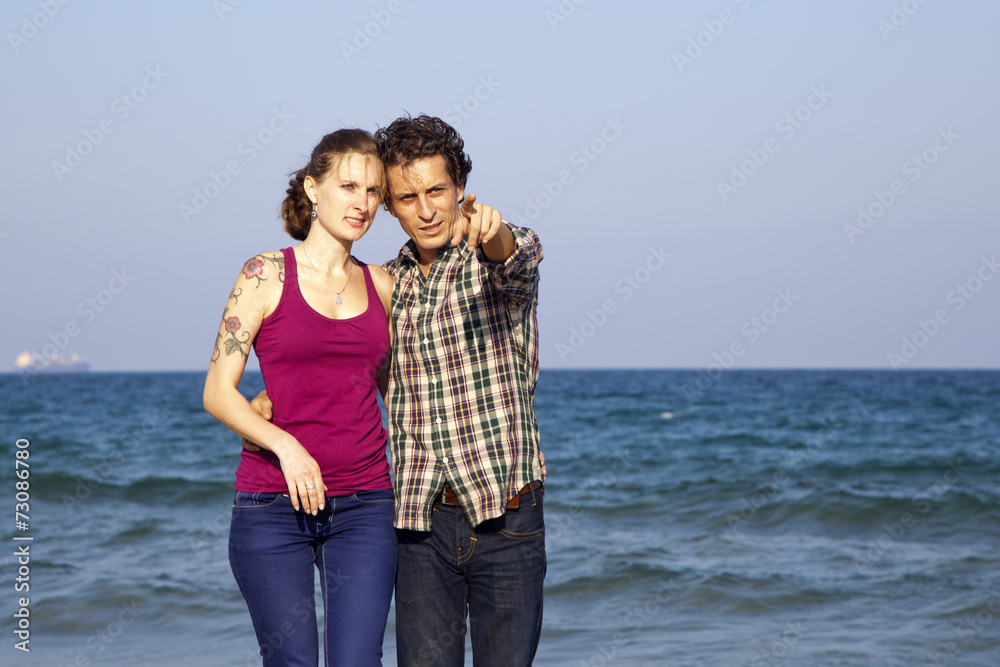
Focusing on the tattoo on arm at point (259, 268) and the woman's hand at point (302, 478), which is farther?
the tattoo on arm at point (259, 268)

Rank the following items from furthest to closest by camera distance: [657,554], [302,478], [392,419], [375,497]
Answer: [657,554]
[392,419]
[375,497]
[302,478]

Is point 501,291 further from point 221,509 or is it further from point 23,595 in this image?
point 221,509

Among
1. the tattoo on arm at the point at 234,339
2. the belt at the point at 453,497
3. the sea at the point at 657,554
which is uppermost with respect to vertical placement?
the tattoo on arm at the point at 234,339

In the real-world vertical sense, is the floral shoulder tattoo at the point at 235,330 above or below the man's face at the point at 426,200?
below

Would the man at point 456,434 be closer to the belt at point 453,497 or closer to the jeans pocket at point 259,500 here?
the belt at point 453,497

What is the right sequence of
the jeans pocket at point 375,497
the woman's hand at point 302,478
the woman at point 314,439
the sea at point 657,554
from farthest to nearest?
the sea at point 657,554
the jeans pocket at point 375,497
the woman at point 314,439
the woman's hand at point 302,478

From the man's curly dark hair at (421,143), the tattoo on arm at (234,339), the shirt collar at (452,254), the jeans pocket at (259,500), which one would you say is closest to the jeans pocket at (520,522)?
the jeans pocket at (259,500)

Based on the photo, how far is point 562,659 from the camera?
5.42 metres

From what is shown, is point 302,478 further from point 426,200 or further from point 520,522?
point 426,200

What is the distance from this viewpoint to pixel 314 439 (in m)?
2.66

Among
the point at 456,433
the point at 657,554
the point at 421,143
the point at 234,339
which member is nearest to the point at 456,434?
the point at 456,433

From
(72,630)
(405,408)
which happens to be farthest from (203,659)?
(405,408)

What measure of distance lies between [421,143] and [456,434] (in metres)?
0.93

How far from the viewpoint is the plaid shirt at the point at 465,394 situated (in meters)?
2.71
